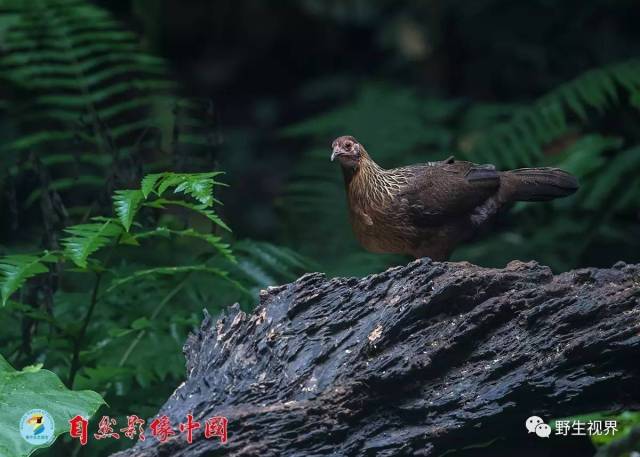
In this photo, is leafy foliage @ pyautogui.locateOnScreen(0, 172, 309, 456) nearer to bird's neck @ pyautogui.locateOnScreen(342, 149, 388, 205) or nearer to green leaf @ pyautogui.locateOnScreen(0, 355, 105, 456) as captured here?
green leaf @ pyautogui.locateOnScreen(0, 355, 105, 456)

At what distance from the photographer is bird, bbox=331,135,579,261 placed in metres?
4.00

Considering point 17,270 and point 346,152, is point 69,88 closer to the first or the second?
point 346,152

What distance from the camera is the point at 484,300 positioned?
314 cm

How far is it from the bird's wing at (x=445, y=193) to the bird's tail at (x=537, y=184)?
53mm

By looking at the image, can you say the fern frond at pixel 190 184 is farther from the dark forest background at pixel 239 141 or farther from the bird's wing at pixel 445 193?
the bird's wing at pixel 445 193

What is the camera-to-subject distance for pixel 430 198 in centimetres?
401

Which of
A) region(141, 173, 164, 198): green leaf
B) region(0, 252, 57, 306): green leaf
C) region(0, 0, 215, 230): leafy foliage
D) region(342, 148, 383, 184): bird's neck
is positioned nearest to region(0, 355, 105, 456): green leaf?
region(0, 252, 57, 306): green leaf

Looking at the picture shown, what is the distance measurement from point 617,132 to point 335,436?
375 cm

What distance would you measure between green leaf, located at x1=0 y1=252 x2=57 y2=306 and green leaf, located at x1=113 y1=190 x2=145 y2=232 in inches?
11.9

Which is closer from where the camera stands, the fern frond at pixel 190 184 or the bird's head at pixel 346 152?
the fern frond at pixel 190 184

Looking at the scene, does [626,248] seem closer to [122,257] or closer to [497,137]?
[497,137]

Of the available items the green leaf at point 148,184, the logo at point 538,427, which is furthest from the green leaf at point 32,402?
the logo at point 538,427

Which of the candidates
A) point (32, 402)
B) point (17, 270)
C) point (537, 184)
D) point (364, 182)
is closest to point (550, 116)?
point (537, 184)

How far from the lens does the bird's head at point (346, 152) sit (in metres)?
4.07
